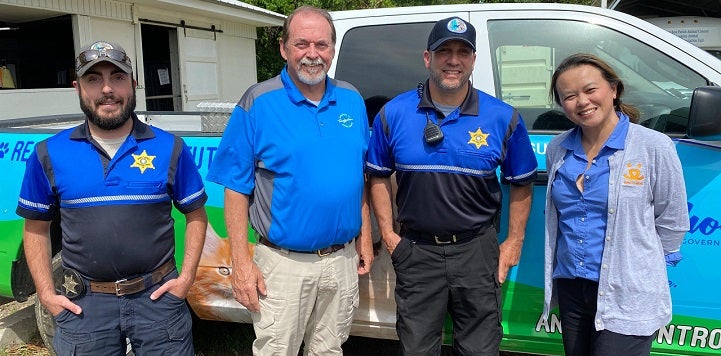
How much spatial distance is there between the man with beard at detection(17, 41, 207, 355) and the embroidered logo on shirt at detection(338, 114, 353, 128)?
0.64 m

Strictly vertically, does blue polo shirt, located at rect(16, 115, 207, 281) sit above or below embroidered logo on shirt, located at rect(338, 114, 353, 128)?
below

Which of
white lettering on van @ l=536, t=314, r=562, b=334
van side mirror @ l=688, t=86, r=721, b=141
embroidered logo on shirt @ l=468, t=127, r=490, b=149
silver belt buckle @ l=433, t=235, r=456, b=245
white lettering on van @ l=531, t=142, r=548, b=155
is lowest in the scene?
white lettering on van @ l=536, t=314, r=562, b=334

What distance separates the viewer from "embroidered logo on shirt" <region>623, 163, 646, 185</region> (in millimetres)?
2018

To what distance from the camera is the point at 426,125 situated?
93.0 inches

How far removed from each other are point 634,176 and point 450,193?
2.24 ft

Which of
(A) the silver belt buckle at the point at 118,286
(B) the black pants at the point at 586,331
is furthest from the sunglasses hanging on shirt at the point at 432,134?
(A) the silver belt buckle at the point at 118,286

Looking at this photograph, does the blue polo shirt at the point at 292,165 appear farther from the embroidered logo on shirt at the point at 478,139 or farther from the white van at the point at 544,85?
the white van at the point at 544,85

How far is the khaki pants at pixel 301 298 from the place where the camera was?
7.91ft

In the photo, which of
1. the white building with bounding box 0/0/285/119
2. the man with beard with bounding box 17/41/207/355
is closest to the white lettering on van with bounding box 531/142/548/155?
the man with beard with bounding box 17/41/207/355

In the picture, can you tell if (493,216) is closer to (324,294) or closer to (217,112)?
(324,294)

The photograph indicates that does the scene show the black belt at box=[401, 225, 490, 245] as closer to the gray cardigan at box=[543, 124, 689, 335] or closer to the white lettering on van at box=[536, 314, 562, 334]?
the gray cardigan at box=[543, 124, 689, 335]

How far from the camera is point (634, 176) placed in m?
2.02

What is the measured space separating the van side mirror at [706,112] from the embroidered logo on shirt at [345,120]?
1.35m

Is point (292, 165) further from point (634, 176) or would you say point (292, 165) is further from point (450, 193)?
point (634, 176)
